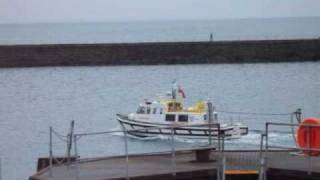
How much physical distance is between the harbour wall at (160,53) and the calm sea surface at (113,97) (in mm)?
1299

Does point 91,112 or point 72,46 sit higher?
point 72,46

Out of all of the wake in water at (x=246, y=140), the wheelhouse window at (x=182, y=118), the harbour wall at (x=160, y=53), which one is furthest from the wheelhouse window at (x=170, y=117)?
the harbour wall at (x=160, y=53)

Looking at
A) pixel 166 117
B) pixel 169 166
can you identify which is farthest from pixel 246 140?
pixel 169 166

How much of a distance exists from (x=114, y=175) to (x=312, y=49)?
97.6 metres

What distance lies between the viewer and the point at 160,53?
113m

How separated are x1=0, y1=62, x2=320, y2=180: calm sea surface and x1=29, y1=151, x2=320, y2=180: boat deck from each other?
21461 mm

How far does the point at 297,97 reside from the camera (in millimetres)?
80875

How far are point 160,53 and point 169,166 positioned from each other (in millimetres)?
98585

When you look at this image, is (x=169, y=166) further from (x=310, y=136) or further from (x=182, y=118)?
(x=182, y=118)

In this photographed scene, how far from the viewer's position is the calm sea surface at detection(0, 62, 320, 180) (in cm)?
4981

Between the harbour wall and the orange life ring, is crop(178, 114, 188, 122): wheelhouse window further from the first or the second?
the harbour wall

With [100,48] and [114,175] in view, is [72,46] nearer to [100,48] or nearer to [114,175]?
[100,48]

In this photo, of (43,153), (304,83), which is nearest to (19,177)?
(43,153)

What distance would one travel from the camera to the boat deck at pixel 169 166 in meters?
14.2
